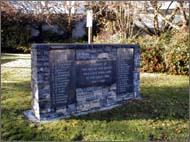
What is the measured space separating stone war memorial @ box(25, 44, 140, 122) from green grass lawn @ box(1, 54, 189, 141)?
223 mm

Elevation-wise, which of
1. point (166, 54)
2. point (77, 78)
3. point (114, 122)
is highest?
point (166, 54)

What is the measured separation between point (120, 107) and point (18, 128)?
7.27 ft

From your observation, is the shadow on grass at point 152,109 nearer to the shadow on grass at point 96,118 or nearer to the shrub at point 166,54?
the shadow on grass at point 96,118

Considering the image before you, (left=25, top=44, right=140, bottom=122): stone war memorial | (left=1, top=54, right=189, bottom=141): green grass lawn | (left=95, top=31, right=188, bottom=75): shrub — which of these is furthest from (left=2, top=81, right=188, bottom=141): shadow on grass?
(left=95, top=31, right=188, bottom=75): shrub

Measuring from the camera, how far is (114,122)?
17.2 ft

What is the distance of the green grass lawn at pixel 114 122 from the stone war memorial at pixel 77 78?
0.22 meters

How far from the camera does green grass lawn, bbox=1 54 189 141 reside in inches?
182

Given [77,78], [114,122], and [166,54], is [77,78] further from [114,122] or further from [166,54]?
[166,54]

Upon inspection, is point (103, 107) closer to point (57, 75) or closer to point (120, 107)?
point (120, 107)

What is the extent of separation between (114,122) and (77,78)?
1060mm

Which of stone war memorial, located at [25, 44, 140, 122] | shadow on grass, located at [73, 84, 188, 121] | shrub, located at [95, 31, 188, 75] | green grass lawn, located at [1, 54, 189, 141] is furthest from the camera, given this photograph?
shrub, located at [95, 31, 188, 75]

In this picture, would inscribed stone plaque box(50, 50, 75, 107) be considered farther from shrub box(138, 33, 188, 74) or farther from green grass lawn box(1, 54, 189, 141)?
shrub box(138, 33, 188, 74)

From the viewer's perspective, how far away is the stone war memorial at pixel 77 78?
16.8ft

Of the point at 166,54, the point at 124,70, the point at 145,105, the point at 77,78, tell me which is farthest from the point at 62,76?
the point at 166,54
